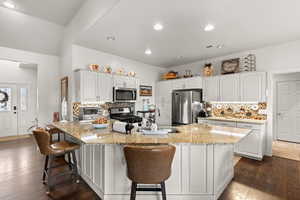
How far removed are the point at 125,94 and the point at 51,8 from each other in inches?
107

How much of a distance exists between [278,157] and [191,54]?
360 cm

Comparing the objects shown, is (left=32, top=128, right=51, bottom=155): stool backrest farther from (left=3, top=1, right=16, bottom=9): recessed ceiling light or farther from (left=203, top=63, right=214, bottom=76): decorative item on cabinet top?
(left=203, top=63, right=214, bottom=76): decorative item on cabinet top

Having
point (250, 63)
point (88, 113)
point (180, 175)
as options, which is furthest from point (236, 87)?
point (88, 113)

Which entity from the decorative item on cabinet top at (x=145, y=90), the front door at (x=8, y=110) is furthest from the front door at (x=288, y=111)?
the front door at (x=8, y=110)

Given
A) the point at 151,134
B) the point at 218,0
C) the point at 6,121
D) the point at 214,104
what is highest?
the point at 218,0

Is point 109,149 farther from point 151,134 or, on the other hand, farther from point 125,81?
point 125,81

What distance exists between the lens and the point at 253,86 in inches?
151

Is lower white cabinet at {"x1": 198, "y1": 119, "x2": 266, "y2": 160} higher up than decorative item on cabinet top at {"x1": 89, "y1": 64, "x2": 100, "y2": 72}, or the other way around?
decorative item on cabinet top at {"x1": 89, "y1": 64, "x2": 100, "y2": 72}

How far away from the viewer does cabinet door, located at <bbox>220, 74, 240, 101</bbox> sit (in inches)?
161

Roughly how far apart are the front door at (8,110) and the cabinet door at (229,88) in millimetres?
7792

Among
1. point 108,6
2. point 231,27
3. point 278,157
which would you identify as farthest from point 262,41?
point 108,6

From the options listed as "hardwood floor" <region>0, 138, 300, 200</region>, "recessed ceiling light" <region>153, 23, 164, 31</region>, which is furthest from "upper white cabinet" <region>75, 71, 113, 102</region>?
"recessed ceiling light" <region>153, 23, 164, 31</region>

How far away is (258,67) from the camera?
158 inches

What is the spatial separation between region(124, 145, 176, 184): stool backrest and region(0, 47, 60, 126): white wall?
4.62m
